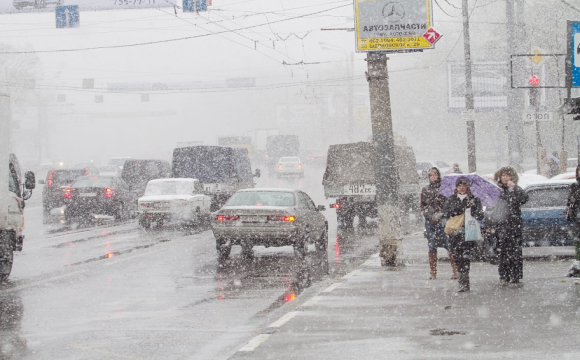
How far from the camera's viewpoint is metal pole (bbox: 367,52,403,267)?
14.2 m

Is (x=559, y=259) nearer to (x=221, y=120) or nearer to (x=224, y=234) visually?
(x=224, y=234)

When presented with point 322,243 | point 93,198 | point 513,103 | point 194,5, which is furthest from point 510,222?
point 513,103

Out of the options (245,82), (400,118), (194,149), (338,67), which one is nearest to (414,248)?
(194,149)

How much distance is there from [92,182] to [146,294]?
60.6 ft

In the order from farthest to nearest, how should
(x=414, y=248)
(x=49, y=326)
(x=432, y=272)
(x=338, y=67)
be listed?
(x=338, y=67), (x=414, y=248), (x=432, y=272), (x=49, y=326)

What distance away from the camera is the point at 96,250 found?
18.6 meters

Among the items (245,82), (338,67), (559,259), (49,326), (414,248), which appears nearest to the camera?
(49,326)

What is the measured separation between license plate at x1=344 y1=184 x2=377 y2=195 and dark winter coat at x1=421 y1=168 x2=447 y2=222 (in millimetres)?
11671

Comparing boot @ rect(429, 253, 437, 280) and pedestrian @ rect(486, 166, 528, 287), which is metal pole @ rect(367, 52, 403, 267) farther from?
pedestrian @ rect(486, 166, 528, 287)

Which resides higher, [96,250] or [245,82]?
[245,82]

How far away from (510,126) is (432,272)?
21.3m

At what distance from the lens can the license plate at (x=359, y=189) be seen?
23953 millimetres

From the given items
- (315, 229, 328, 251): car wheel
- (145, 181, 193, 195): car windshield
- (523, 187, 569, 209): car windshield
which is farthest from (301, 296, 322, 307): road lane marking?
(145, 181, 193, 195): car windshield

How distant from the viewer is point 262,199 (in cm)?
1686
